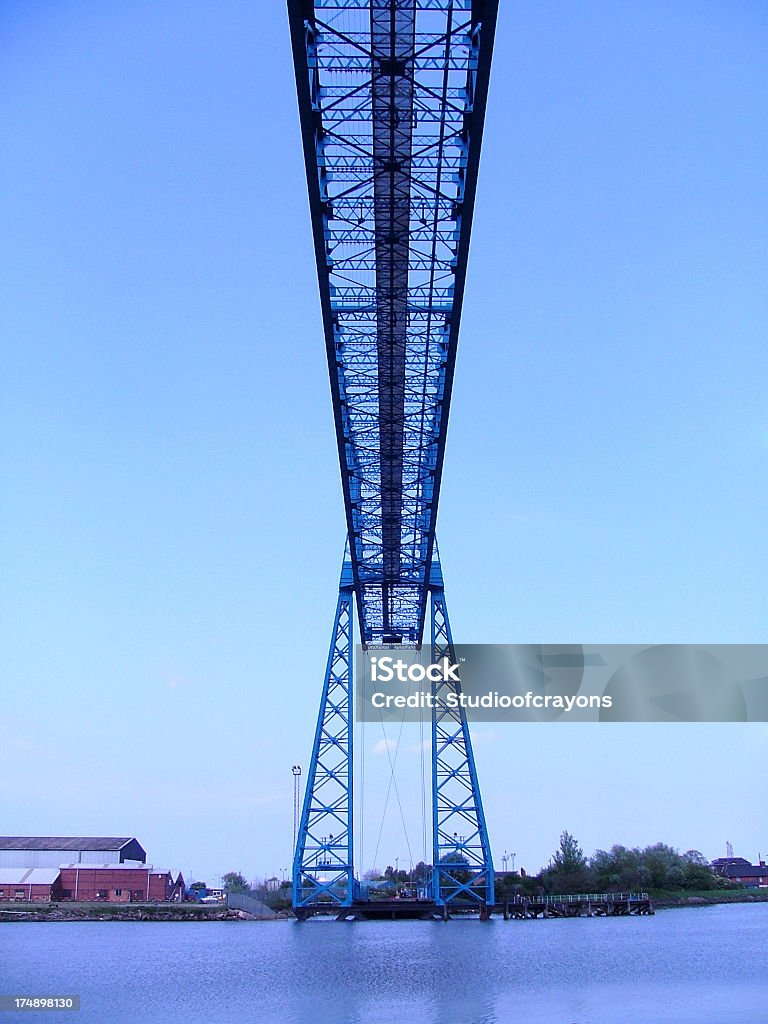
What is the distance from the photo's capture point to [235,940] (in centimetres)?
2545

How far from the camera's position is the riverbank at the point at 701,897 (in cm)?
4816

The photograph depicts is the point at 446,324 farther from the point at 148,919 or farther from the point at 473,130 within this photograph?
the point at 148,919

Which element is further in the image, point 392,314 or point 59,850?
point 59,850

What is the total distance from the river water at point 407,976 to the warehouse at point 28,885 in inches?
900

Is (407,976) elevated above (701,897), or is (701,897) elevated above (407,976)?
(701,897)

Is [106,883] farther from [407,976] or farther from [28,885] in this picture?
[407,976]

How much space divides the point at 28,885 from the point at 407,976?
38060mm

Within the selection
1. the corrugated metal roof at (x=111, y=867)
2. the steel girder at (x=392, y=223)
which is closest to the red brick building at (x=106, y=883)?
the corrugated metal roof at (x=111, y=867)

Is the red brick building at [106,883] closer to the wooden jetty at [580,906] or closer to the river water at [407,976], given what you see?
the wooden jetty at [580,906]

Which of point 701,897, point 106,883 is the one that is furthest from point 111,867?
point 701,897

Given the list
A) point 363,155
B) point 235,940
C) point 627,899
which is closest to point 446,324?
point 363,155

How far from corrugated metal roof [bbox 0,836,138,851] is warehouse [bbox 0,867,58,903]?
6.66 feet

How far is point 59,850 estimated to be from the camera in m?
50.2

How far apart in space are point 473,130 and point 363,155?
60.1 inches
